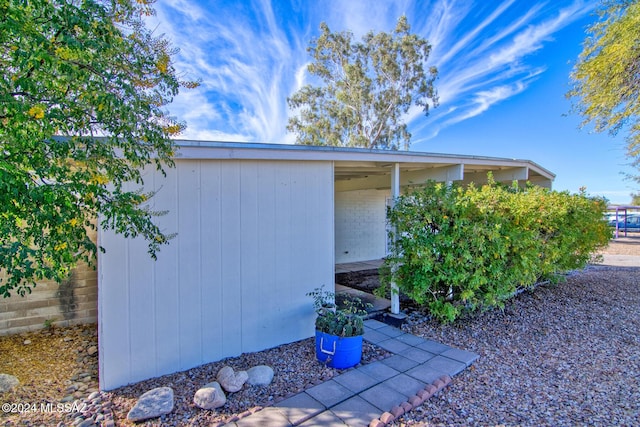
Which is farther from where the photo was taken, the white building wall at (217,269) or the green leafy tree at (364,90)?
the green leafy tree at (364,90)

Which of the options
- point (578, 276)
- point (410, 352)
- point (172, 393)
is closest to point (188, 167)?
point (172, 393)

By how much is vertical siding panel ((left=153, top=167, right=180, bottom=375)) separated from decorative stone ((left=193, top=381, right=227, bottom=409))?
75 centimetres

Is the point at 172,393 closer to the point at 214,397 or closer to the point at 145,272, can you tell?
the point at 214,397

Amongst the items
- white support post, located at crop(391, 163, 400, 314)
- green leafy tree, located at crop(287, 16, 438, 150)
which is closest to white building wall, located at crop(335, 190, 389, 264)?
white support post, located at crop(391, 163, 400, 314)

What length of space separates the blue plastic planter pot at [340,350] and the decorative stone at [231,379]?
0.86 m

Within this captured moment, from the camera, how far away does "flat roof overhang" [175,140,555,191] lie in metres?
3.43

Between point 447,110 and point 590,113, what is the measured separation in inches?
414

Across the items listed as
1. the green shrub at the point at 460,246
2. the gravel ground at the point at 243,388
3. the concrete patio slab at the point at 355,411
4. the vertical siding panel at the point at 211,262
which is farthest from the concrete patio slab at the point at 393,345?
the vertical siding panel at the point at 211,262

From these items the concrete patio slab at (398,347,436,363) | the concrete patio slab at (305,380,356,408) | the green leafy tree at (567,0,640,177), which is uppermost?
the green leafy tree at (567,0,640,177)

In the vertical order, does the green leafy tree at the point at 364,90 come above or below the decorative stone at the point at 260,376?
above

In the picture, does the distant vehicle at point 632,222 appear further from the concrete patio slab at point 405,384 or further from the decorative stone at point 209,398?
the decorative stone at point 209,398

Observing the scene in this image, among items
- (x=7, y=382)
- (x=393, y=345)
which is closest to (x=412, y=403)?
(x=393, y=345)

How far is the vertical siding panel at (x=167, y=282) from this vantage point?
10.5ft

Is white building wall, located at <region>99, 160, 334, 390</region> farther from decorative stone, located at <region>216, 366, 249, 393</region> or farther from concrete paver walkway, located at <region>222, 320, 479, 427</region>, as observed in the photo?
concrete paver walkway, located at <region>222, 320, 479, 427</region>
